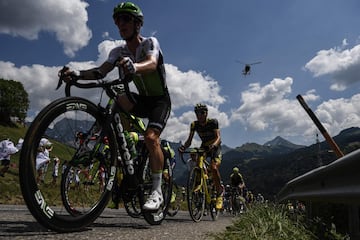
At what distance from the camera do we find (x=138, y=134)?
17.3 feet

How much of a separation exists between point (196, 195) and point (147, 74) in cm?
486

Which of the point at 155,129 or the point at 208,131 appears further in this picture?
the point at 208,131

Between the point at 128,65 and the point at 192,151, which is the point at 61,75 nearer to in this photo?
the point at 128,65

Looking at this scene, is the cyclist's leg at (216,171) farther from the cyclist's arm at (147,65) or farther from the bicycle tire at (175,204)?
the cyclist's arm at (147,65)

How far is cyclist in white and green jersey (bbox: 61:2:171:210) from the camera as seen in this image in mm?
4238

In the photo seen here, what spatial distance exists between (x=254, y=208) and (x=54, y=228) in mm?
3071

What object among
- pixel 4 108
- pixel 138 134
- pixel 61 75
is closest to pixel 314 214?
pixel 138 134

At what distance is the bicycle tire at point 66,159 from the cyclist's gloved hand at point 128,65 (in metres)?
0.51

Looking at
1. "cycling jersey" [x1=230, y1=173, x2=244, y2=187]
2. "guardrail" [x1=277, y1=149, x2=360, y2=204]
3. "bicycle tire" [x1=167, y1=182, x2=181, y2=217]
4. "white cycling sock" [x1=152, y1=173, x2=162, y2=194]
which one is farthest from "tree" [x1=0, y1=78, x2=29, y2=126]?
"guardrail" [x1=277, y1=149, x2=360, y2=204]

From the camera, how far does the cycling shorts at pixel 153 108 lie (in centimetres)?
456

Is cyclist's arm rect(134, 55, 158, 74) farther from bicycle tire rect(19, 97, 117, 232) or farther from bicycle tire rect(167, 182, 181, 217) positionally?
bicycle tire rect(167, 182, 181, 217)

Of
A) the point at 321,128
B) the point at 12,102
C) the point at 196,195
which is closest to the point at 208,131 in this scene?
the point at 196,195

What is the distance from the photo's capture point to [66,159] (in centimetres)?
397

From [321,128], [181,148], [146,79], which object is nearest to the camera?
[146,79]
